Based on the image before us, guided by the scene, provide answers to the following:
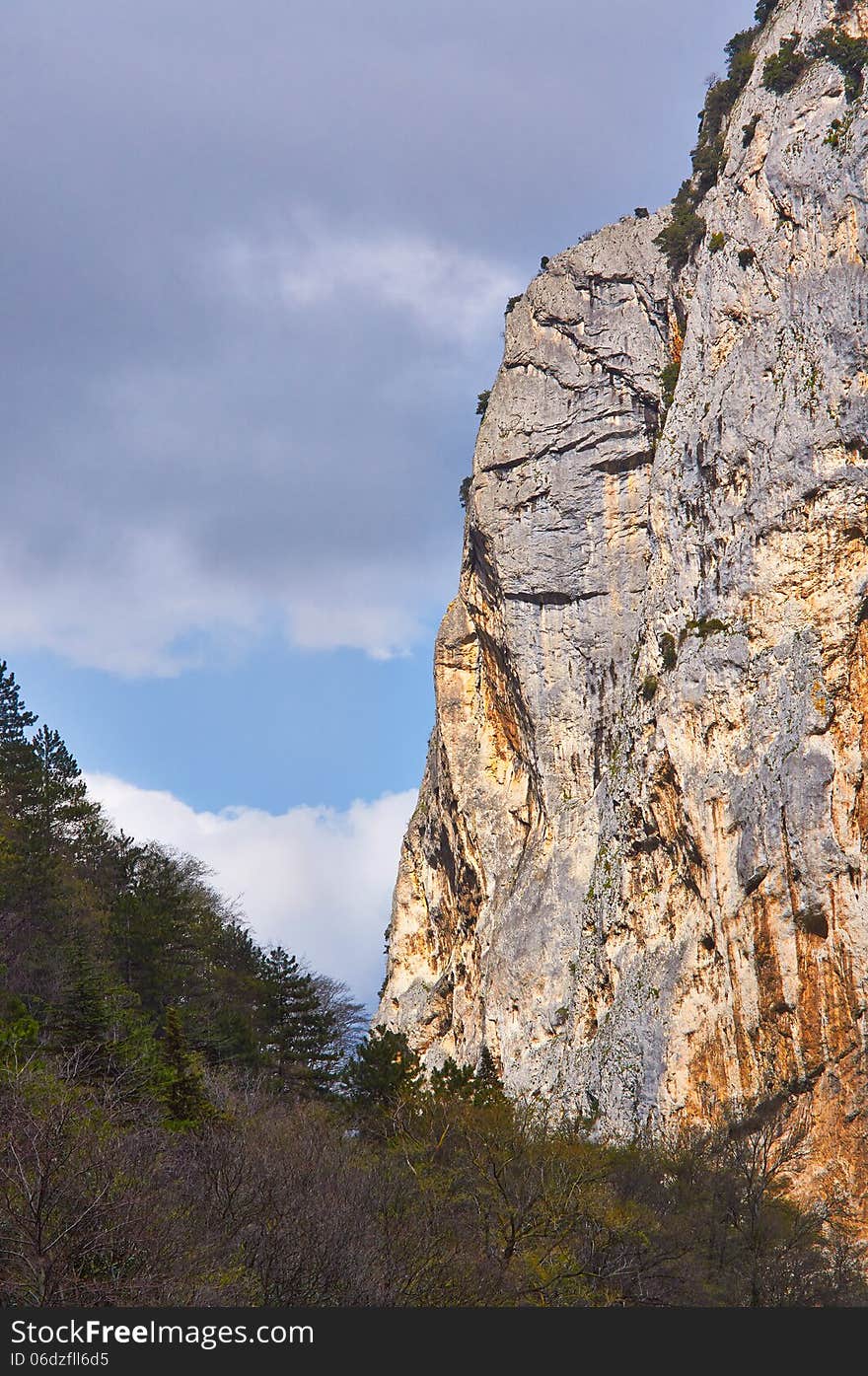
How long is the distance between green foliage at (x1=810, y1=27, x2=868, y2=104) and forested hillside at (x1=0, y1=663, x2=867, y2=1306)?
32.8 m

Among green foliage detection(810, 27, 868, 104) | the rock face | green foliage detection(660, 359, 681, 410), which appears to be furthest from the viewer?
green foliage detection(660, 359, 681, 410)

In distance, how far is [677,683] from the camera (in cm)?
3941

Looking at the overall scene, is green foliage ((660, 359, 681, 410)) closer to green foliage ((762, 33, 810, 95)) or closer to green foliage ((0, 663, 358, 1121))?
green foliage ((762, 33, 810, 95))

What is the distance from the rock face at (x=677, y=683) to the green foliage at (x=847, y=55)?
0.49 m

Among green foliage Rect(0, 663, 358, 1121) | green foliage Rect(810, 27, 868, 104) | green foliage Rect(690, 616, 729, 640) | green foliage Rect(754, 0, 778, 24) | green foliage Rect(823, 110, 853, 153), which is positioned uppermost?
green foliage Rect(754, 0, 778, 24)

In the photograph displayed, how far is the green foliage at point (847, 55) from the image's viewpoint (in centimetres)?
4244

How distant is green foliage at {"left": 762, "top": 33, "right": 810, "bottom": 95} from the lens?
45188 mm

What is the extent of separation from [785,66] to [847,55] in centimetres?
283

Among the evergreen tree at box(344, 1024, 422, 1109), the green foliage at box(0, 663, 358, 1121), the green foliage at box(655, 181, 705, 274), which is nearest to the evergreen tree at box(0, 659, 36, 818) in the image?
the green foliage at box(0, 663, 358, 1121)

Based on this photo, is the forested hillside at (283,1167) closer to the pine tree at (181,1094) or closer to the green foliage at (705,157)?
the pine tree at (181,1094)

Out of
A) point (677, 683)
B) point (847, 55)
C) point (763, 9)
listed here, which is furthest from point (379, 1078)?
point (763, 9)

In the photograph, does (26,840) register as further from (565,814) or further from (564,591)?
(564,591)

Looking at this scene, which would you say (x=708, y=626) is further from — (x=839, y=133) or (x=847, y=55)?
(x=847, y=55)

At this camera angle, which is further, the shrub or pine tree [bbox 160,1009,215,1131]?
the shrub
